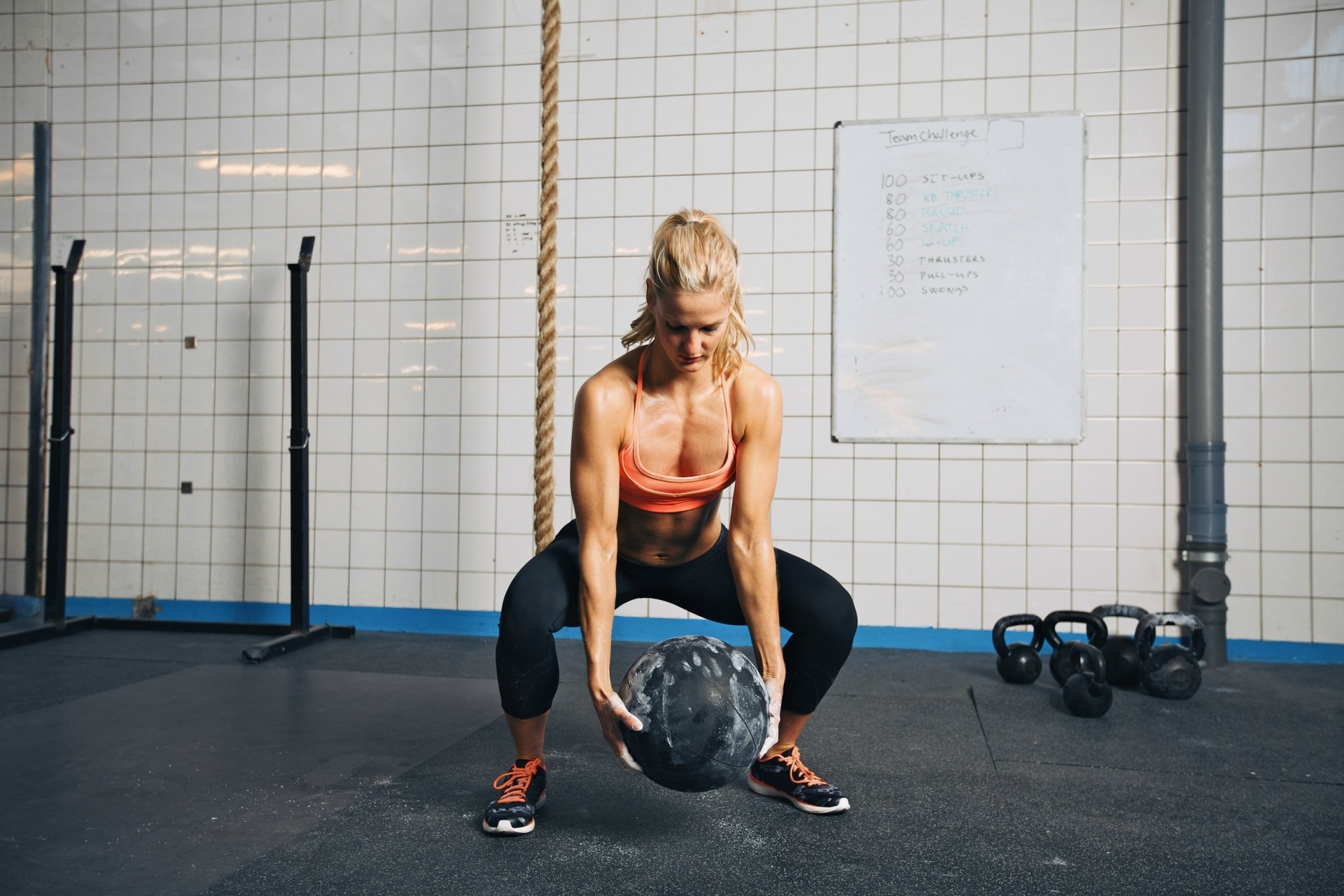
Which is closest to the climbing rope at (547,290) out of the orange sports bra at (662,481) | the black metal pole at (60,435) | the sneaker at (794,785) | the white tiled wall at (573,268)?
the orange sports bra at (662,481)

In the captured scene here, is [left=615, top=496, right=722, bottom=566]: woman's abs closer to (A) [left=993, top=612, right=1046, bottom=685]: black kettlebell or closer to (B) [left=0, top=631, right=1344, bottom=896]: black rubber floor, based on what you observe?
(B) [left=0, top=631, right=1344, bottom=896]: black rubber floor

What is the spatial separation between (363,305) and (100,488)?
1.40 m

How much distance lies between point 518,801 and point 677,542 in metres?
0.57

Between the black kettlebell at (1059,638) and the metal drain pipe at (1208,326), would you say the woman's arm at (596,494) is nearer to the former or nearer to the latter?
the black kettlebell at (1059,638)

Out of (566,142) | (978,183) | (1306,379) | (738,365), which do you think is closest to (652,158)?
(566,142)

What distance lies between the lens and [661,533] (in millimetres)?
1905

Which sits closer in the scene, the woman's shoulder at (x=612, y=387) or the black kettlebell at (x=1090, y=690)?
the woman's shoulder at (x=612, y=387)

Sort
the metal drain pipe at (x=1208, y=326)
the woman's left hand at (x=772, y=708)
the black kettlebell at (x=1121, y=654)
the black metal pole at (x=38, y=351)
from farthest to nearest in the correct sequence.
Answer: the black metal pole at (x=38, y=351) → the metal drain pipe at (x=1208, y=326) → the black kettlebell at (x=1121, y=654) → the woman's left hand at (x=772, y=708)

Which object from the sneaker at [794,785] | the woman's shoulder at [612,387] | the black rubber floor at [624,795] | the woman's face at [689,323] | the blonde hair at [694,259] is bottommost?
the black rubber floor at [624,795]

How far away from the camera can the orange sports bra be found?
71.1 inches

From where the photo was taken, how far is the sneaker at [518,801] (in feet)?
5.64

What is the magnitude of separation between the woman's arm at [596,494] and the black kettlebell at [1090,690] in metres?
1.51

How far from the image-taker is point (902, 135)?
11.6ft

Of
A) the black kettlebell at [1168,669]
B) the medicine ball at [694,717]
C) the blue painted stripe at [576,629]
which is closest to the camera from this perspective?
the medicine ball at [694,717]
